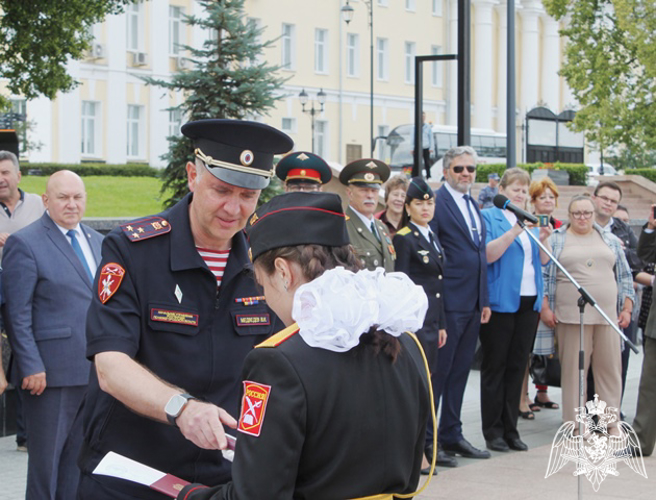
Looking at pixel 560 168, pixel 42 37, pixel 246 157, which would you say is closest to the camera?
pixel 246 157

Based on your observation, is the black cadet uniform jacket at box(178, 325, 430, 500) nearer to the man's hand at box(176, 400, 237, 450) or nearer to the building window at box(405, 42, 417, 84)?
the man's hand at box(176, 400, 237, 450)

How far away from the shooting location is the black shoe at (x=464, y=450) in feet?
27.9

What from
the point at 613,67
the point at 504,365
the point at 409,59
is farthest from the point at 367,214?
the point at 409,59

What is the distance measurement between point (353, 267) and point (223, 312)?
84 cm

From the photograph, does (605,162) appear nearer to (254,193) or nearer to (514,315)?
(514,315)

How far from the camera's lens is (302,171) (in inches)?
320

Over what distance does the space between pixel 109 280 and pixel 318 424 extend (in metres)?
1.09

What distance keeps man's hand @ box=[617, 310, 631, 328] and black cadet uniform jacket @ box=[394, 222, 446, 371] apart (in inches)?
86.1

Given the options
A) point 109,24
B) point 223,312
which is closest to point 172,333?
point 223,312

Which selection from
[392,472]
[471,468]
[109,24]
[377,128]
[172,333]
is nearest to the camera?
[392,472]

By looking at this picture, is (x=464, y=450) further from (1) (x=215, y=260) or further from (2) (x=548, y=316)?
(1) (x=215, y=260)

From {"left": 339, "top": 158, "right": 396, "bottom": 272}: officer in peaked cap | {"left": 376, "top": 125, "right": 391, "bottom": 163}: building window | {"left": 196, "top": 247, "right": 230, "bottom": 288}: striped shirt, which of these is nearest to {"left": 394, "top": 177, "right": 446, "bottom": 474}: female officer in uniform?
{"left": 339, "top": 158, "right": 396, "bottom": 272}: officer in peaked cap

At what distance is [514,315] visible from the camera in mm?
9000

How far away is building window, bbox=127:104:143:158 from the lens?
156 feet
